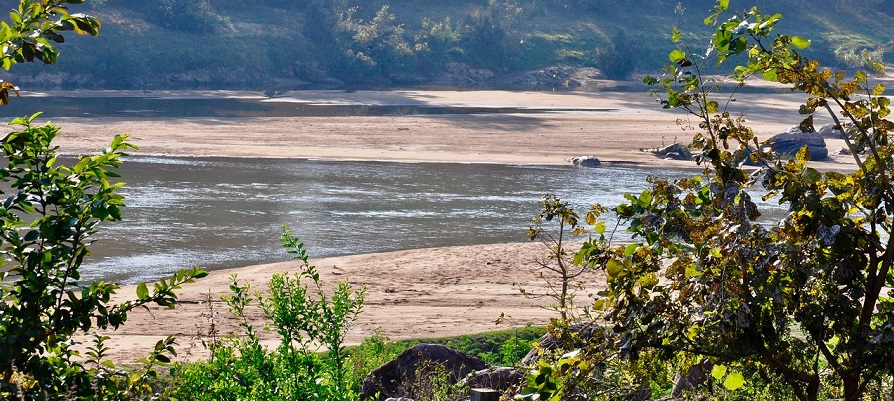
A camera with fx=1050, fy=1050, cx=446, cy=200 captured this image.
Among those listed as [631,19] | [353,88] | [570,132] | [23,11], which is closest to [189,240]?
[23,11]

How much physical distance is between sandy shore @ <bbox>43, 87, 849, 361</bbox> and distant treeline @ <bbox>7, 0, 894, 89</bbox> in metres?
8.45

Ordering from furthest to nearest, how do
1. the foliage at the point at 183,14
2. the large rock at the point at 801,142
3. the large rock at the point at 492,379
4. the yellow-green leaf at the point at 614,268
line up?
1. the foliage at the point at 183,14
2. the large rock at the point at 801,142
3. the large rock at the point at 492,379
4. the yellow-green leaf at the point at 614,268

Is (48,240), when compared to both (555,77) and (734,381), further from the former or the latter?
(555,77)

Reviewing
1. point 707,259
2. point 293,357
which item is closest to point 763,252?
point 707,259

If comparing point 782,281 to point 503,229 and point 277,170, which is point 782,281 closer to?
point 503,229

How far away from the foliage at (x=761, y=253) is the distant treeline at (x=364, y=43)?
50.8 m

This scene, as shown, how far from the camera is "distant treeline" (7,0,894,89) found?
55.6 metres

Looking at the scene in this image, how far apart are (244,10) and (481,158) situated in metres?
38.5

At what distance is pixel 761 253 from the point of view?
2.96 meters

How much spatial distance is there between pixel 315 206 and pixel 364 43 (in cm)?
4091

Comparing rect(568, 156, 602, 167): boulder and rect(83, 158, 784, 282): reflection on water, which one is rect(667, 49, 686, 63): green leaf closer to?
rect(83, 158, 784, 282): reflection on water

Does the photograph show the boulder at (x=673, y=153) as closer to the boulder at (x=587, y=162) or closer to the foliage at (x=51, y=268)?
the boulder at (x=587, y=162)

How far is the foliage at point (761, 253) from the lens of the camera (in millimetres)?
2928

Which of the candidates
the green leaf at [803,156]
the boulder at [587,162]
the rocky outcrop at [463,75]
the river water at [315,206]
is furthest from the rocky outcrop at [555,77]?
the green leaf at [803,156]
